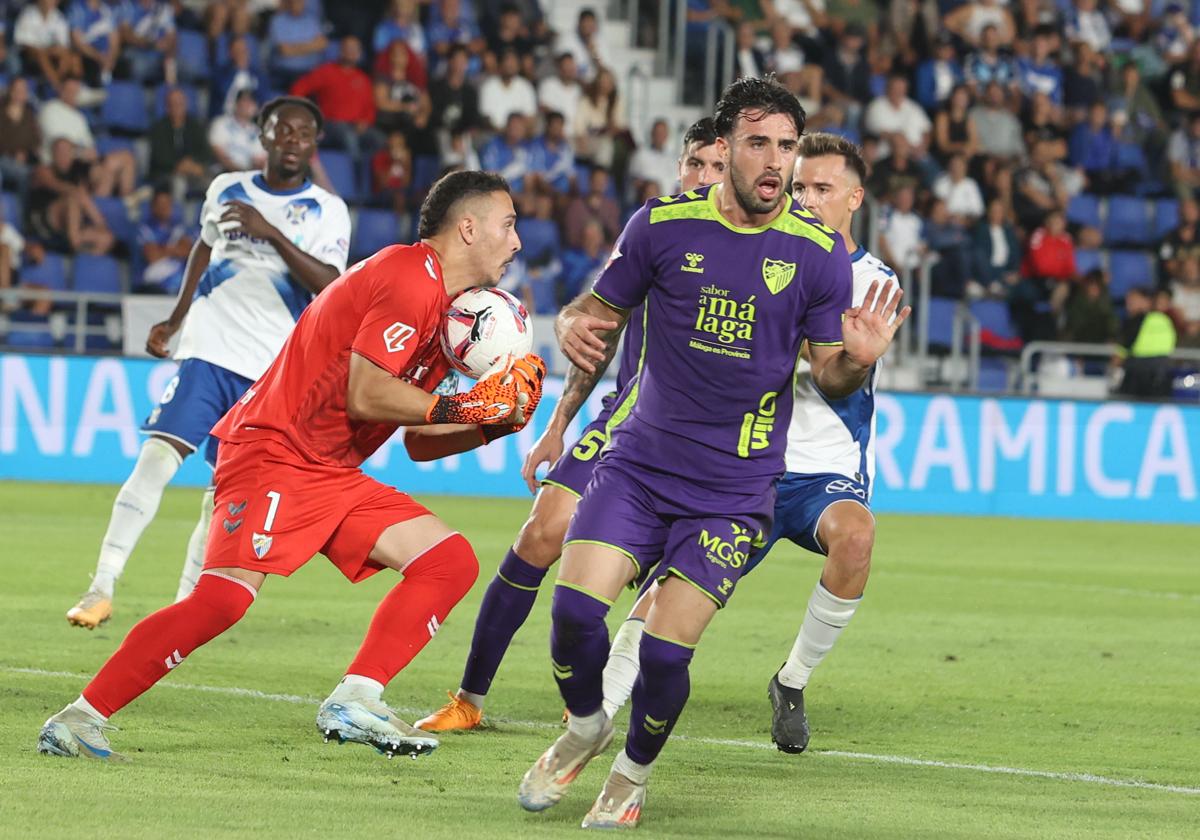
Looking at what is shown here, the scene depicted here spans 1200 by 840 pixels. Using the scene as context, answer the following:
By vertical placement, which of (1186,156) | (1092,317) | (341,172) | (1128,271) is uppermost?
(1186,156)

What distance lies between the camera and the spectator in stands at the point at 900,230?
20391mm

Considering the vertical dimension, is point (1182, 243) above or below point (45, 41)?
below

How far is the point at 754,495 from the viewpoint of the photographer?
18.2ft

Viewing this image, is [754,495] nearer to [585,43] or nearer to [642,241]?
[642,241]

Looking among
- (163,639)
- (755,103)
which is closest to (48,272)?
(163,639)

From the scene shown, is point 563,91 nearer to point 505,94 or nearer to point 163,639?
point 505,94

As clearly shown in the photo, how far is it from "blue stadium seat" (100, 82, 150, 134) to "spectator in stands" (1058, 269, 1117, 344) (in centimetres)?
983

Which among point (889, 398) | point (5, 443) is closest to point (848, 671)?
point (889, 398)

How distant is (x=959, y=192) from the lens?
2181 centimetres

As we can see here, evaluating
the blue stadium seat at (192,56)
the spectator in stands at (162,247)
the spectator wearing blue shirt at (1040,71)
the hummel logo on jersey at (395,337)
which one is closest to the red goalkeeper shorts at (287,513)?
the hummel logo on jersey at (395,337)

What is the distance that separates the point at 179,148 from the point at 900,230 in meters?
7.55

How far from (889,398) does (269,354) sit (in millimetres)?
9637

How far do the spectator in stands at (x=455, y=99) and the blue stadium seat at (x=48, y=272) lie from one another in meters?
4.12

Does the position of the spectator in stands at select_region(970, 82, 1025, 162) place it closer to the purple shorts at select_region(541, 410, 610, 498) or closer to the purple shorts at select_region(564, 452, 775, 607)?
the purple shorts at select_region(541, 410, 610, 498)
